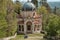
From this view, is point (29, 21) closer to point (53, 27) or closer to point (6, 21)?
point (53, 27)

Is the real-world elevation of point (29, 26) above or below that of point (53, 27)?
below

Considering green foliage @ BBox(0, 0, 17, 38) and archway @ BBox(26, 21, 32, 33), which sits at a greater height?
green foliage @ BBox(0, 0, 17, 38)

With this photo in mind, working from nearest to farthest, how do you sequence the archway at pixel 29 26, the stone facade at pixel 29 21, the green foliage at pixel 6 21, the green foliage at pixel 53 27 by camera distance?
the green foliage at pixel 6 21, the green foliage at pixel 53 27, the stone facade at pixel 29 21, the archway at pixel 29 26

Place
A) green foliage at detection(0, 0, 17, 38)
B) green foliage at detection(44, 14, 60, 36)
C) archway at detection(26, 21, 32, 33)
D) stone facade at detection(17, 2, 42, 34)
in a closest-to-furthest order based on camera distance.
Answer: green foliage at detection(0, 0, 17, 38), green foliage at detection(44, 14, 60, 36), stone facade at detection(17, 2, 42, 34), archway at detection(26, 21, 32, 33)

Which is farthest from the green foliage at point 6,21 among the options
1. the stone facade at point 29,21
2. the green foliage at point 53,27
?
the stone facade at point 29,21

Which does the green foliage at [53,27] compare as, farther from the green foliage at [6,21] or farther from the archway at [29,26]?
the archway at [29,26]

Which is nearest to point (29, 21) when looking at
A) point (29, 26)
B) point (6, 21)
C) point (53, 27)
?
point (29, 26)

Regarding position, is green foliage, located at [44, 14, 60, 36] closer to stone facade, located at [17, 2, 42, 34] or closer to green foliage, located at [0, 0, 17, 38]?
green foliage, located at [0, 0, 17, 38]

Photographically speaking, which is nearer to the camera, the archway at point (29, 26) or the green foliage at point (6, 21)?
the green foliage at point (6, 21)

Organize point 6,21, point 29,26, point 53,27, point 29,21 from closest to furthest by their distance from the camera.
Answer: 1. point 6,21
2. point 53,27
3. point 29,21
4. point 29,26

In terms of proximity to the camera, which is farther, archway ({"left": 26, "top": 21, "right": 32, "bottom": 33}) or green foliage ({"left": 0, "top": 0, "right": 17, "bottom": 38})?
archway ({"left": 26, "top": 21, "right": 32, "bottom": 33})

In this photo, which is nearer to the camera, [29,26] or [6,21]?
[6,21]

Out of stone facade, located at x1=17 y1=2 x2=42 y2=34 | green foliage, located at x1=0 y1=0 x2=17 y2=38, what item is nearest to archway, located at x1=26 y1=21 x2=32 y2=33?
stone facade, located at x1=17 y1=2 x2=42 y2=34

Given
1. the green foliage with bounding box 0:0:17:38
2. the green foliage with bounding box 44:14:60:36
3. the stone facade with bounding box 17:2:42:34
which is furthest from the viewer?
the stone facade with bounding box 17:2:42:34
